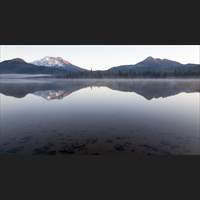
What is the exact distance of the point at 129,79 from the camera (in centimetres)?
789

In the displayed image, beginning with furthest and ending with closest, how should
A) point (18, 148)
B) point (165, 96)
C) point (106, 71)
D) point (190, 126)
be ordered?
point (165, 96), point (106, 71), point (190, 126), point (18, 148)

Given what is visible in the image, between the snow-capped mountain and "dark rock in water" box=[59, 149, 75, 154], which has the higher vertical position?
the snow-capped mountain

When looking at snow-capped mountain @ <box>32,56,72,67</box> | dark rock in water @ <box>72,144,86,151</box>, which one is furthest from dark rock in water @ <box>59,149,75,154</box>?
snow-capped mountain @ <box>32,56,72,67</box>

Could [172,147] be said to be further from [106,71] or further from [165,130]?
[106,71]

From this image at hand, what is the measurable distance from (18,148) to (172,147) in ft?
17.2

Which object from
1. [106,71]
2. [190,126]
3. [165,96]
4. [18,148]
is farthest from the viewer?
[165,96]

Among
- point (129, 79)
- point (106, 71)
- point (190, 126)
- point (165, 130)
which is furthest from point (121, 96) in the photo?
point (190, 126)

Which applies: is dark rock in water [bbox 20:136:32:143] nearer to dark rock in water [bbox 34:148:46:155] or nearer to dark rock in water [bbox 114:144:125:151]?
dark rock in water [bbox 34:148:46:155]

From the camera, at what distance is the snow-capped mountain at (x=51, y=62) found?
6.61 metres

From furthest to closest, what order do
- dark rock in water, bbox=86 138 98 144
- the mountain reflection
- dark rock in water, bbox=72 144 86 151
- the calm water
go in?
the mountain reflection → dark rock in water, bbox=86 138 98 144 → the calm water → dark rock in water, bbox=72 144 86 151

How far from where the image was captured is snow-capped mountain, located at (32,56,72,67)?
6614 millimetres

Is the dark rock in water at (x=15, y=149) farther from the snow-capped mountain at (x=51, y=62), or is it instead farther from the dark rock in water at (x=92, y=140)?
the snow-capped mountain at (x=51, y=62)

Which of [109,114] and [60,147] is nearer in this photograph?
[60,147]

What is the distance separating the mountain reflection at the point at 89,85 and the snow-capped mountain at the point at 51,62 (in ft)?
3.00
